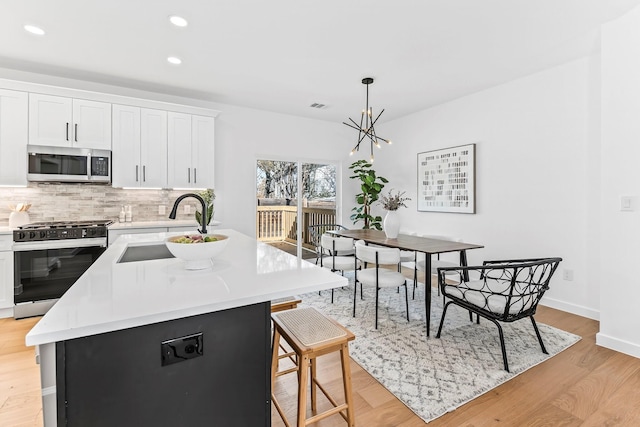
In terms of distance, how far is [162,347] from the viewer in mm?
1023

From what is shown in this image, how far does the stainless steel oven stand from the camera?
10.1 feet

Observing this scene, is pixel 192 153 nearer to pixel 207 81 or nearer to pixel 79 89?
pixel 207 81

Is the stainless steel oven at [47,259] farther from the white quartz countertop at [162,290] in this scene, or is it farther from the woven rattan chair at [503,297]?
the woven rattan chair at [503,297]

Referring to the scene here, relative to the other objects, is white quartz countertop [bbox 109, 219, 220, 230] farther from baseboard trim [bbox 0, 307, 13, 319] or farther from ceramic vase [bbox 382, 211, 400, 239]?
ceramic vase [bbox 382, 211, 400, 239]

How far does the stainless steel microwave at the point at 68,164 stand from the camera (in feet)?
11.0

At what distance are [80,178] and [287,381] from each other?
Answer: 3.33 meters

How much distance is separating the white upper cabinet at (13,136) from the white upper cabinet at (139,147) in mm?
806

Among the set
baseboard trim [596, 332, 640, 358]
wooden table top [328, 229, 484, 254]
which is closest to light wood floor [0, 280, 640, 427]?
baseboard trim [596, 332, 640, 358]

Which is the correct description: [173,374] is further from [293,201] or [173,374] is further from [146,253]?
[293,201]

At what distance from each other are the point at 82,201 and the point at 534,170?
553cm

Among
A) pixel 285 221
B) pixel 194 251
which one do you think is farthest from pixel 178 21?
pixel 285 221

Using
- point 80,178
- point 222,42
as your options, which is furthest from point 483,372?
point 80,178

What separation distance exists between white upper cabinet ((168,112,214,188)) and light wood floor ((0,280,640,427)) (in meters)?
2.38

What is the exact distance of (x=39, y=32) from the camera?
2684 millimetres
